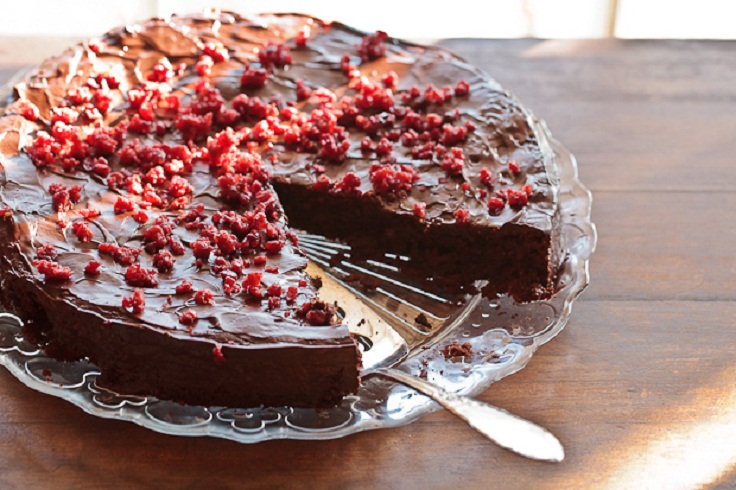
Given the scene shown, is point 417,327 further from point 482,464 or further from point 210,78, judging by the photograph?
point 210,78

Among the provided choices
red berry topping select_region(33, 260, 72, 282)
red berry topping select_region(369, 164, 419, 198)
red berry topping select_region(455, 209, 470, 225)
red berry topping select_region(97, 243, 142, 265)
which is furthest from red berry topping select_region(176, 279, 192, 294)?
red berry topping select_region(455, 209, 470, 225)

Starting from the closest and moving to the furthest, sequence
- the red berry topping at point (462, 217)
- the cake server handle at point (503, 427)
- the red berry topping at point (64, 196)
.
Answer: the cake server handle at point (503, 427)
the red berry topping at point (64, 196)
the red berry topping at point (462, 217)

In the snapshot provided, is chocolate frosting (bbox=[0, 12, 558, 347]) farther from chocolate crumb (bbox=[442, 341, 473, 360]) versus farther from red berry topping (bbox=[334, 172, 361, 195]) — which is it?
chocolate crumb (bbox=[442, 341, 473, 360])

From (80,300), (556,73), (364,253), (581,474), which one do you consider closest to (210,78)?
(364,253)

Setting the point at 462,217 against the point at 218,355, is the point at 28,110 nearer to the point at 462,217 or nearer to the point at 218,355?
the point at 218,355

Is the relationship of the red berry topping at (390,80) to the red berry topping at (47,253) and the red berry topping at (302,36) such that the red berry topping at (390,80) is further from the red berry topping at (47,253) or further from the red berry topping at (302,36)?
the red berry topping at (47,253)

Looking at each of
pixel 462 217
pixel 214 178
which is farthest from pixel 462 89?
pixel 214 178

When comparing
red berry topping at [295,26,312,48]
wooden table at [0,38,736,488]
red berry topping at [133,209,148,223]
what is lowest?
wooden table at [0,38,736,488]

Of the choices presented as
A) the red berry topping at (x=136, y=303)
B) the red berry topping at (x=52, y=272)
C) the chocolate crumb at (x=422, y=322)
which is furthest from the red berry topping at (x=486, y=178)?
the red berry topping at (x=52, y=272)
